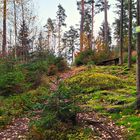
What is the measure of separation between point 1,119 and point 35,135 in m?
2.45

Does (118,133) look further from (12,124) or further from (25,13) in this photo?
(25,13)

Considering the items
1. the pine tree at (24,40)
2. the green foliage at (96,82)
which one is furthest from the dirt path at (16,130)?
the pine tree at (24,40)

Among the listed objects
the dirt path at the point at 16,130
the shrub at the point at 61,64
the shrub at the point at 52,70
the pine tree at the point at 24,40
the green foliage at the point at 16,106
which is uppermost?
the pine tree at the point at 24,40

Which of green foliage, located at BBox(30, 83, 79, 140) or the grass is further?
the grass

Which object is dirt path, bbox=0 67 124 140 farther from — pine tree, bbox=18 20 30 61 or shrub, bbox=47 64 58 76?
pine tree, bbox=18 20 30 61

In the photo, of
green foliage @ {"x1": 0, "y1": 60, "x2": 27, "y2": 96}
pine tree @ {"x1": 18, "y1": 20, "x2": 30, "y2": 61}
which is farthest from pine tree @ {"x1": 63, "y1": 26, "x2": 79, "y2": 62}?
green foliage @ {"x1": 0, "y1": 60, "x2": 27, "y2": 96}

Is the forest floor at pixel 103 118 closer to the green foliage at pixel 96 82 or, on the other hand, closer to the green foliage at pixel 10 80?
the green foliage at pixel 96 82

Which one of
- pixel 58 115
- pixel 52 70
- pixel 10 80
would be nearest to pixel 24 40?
pixel 52 70

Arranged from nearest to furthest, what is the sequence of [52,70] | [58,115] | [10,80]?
[58,115]
[10,80]
[52,70]

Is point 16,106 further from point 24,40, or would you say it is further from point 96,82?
point 24,40

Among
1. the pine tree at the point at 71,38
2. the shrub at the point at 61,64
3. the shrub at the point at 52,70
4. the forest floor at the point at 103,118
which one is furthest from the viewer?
the pine tree at the point at 71,38

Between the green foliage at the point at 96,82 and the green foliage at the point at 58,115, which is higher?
the green foliage at the point at 96,82

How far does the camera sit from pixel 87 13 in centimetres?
4719

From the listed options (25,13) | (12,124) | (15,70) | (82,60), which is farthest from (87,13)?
(12,124)
